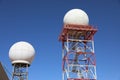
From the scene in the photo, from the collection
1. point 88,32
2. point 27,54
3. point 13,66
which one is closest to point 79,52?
point 88,32

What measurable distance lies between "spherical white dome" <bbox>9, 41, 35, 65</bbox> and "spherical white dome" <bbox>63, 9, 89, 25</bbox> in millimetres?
9939

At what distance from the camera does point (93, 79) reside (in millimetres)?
51344

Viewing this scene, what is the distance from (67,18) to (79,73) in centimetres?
1210

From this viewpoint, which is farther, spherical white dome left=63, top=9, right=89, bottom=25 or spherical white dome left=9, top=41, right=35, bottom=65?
spherical white dome left=9, top=41, right=35, bottom=65

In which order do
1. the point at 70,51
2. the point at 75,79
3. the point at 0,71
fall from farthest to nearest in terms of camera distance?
the point at 70,51
the point at 75,79
the point at 0,71

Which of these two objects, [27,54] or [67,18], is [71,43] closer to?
[67,18]

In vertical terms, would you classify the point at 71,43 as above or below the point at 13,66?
above

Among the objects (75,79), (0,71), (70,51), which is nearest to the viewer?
(0,71)

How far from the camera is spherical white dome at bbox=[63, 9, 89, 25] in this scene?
182ft

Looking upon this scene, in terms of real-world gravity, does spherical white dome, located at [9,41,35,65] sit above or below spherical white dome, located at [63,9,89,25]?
below

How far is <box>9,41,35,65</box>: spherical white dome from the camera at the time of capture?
55.7m

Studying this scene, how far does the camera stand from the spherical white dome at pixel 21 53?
183 feet

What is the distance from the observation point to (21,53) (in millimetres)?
55719

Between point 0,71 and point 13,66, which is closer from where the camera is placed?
point 0,71
